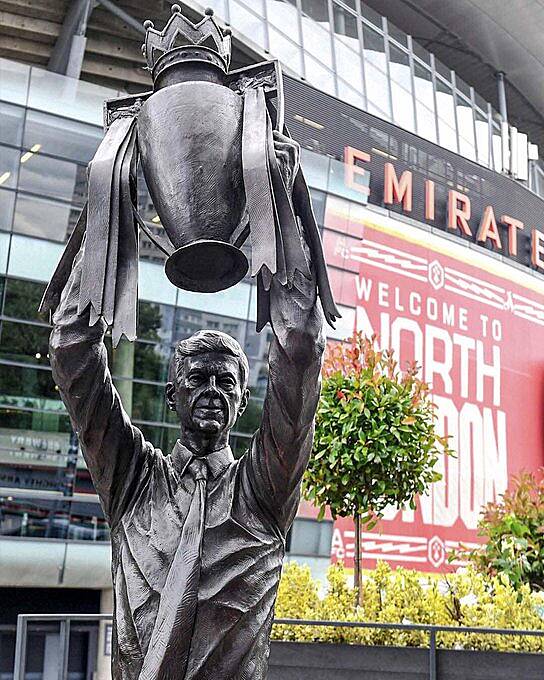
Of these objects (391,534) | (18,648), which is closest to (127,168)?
(18,648)

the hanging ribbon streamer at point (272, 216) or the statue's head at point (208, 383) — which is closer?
the hanging ribbon streamer at point (272, 216)

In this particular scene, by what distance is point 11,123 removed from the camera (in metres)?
18.7

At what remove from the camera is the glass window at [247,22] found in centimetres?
2309

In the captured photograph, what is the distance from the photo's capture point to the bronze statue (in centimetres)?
207

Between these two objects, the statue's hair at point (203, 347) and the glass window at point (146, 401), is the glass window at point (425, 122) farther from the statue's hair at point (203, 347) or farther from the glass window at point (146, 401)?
the statue's hair at point (203, 347)

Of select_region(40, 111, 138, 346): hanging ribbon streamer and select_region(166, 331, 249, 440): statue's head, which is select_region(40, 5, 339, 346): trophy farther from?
select_region(166, 331, 249, 440): statue's head

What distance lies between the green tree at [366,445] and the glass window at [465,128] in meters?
21.6

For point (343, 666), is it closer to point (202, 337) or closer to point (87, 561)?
point (202, 337)

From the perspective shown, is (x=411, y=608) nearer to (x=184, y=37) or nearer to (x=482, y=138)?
(x=184, y=37)

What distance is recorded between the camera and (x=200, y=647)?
6.94 ft

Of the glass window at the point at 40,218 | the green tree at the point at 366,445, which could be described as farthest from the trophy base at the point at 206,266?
the glass window at the point at 40,218

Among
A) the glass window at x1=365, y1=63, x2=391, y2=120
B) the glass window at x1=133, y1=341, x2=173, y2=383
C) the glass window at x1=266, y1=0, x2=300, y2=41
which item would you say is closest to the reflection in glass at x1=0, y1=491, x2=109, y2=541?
the glass window at x1=133, y1=341, x2=173, y2=383

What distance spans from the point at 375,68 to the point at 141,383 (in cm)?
1291

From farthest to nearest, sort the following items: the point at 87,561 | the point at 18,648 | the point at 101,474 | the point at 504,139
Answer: the point at 504,139 < the point at 87,561 < the point at 18,648 < the point at 101,474
